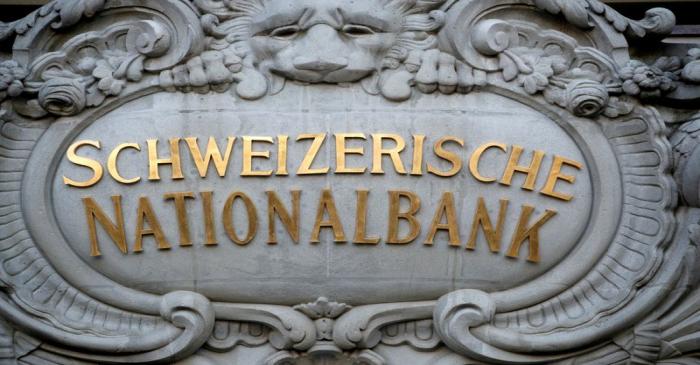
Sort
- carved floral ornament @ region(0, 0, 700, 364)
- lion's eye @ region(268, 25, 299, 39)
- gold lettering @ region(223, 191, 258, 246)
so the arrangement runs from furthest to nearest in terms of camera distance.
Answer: lion's eye @ region(268, 25, 299, 39), gold lettering @ region(223, 191, 258, 246), carved floral ornament @ region(0, 0, 700, 364)

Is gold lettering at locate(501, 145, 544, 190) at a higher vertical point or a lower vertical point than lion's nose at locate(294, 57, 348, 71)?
lower

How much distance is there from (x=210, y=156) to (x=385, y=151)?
1153 millimetres

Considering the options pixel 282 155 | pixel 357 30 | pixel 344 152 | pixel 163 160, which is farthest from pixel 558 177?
pixel 163 160

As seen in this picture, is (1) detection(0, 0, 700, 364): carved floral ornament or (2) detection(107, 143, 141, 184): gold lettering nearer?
(1) detection(0, 0, 700, 364): carved floral ornament

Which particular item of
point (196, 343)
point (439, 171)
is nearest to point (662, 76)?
point (439, 171)

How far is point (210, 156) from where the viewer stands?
13031 mm

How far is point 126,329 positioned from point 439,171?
229cm

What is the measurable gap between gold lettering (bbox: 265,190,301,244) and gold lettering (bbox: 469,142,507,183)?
1153mm

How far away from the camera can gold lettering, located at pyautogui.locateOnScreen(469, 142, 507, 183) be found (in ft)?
42.7

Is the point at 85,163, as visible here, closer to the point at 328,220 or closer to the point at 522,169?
the point at 328,220

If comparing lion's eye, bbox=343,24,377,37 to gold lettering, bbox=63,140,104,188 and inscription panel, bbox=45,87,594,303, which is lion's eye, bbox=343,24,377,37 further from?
gold lettering, bbox=63,140,104,188

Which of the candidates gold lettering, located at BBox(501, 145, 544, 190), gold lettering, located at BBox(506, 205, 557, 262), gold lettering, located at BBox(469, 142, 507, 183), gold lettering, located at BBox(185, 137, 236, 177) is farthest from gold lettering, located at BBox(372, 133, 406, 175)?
gold lettering, located at BBox(185, 137, 236, 177)

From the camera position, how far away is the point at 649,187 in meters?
13.1

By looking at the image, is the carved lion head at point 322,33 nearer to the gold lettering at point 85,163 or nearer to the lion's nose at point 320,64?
the lion's nose at point 320,64
